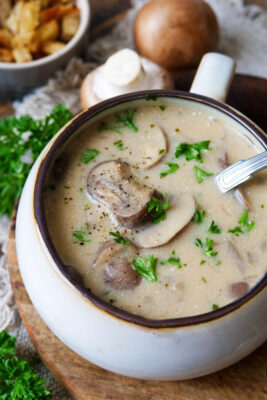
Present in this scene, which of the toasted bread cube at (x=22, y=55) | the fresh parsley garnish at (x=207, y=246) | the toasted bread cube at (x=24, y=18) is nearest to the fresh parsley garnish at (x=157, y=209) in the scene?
the fresh parsley garnish at (x=207, y=246)

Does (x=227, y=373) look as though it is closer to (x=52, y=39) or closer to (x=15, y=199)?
(x=15, y=199)

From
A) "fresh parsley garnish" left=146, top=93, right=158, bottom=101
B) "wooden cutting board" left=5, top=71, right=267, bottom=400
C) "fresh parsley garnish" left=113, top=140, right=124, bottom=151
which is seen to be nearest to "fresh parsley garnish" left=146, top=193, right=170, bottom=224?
"fresh parsley garnish" left=113, top=140, right=124, bottom=151

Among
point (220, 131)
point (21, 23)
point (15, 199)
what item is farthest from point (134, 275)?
point (21, 23)

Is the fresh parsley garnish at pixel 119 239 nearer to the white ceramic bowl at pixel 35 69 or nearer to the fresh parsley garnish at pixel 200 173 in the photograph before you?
the fresh parsley garnish at pixel 200 173

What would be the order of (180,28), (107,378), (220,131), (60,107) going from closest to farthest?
1. (107,378)
2. (220,131)
3. (60,107)
4. (180,28)

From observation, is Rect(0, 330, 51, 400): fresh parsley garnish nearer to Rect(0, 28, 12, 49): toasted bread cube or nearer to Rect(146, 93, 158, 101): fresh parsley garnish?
Rect(146, 93, 158, 101): fresh parsley garnish
